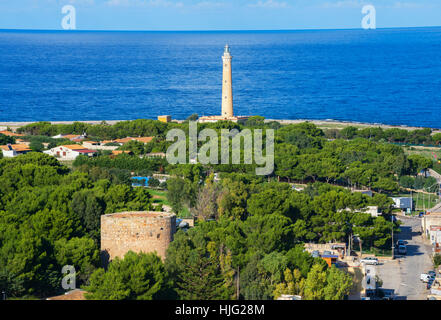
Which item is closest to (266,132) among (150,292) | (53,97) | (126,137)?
(126,137)

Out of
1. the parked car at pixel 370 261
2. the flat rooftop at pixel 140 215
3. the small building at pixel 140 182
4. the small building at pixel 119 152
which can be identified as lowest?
the parked car at pixel 370 261

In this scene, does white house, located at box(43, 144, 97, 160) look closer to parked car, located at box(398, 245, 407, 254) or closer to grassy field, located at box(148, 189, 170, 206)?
grassy field, located at box(148, 189, 170, 206)

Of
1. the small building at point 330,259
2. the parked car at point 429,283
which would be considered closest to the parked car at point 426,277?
the parked car at point 429,283

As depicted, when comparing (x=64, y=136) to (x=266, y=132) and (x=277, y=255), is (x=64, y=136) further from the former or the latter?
(x=277, y=255)

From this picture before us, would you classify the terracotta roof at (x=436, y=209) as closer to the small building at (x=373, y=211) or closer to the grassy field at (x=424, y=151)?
the small building at (x=373, y=211)

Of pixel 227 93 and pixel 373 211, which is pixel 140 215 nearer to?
pixel 373 211

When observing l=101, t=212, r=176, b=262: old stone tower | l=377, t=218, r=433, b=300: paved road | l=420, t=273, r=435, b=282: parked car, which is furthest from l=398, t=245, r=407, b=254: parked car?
l=101, t=212, r=176, b=262: old stone tower
